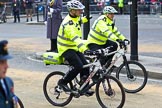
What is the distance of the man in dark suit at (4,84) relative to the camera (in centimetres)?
358

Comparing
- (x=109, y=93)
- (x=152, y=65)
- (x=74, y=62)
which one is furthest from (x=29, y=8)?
(x=109, y=93)

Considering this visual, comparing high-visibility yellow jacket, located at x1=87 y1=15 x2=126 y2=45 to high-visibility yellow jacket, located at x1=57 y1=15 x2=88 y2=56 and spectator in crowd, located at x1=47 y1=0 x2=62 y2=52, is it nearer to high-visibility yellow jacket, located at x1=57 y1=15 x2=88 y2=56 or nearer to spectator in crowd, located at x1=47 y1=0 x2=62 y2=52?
high-visibility yellow jacket, located at x1=57 y1=15 x2=88 y2=56

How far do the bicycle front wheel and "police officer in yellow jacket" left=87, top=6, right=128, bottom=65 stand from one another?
1016 millimetres

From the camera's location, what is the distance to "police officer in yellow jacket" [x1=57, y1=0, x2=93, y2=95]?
7445 millimetres

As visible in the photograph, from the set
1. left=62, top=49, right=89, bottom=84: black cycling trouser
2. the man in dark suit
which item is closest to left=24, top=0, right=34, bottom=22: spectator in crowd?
left=62, top=49, right=89, bottom=84: black cycling trouser

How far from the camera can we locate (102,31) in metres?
8.48

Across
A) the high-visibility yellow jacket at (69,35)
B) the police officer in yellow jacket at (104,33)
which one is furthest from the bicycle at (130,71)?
the high-visibility yellow jacket at (69,35)

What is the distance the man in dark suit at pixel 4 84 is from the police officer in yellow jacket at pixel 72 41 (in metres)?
3.61

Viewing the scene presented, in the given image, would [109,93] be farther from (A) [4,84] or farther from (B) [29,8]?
(B) [29,8]

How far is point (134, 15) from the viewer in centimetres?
1219

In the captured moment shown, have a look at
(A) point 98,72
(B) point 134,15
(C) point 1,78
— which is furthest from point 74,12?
(B) point 134,15

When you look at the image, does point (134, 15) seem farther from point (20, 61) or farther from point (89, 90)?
point (89, 90)

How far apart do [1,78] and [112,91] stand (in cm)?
393

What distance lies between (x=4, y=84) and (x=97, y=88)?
12.4 ft
